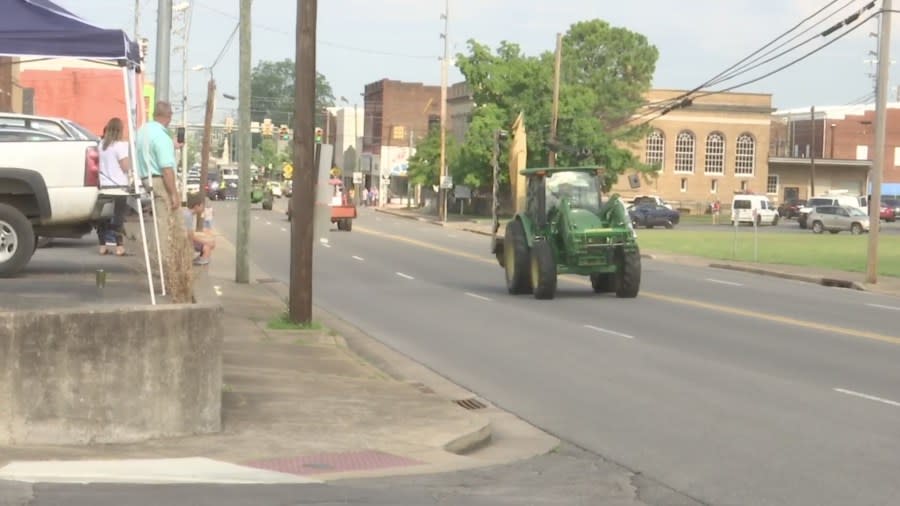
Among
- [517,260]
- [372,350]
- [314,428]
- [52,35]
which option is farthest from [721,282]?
[52,35]

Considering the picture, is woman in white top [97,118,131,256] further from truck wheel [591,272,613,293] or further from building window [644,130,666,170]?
building window [644,130,666,170]

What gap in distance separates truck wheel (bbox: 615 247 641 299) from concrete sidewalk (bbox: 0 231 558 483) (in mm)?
9431

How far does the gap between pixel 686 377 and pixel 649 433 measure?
12.2 feet

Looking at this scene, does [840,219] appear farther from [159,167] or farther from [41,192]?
[41,192]

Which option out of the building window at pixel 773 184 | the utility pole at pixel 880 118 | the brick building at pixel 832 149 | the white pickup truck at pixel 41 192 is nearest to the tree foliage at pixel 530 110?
the building window at pixel 773 184

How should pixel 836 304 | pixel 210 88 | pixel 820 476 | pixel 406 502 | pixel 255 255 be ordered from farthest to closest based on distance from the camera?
1. pixel 210 88
2. pixel 255 255
3. pixel 836 304
4. pixel 820 476
5. pixel 406 502

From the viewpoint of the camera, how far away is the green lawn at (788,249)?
42531 mm

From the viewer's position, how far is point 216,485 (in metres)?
8.74

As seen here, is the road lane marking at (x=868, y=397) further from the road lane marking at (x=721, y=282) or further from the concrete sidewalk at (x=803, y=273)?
the road lane marking at (x=721, y=282)

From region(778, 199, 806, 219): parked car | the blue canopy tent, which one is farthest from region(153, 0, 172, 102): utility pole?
region(778, 199, 806, 219): parked car

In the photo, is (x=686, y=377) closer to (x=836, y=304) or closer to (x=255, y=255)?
Result: (x=836, y=304)

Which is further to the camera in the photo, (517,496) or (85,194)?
(85,194)

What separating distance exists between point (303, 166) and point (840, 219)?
196 ft

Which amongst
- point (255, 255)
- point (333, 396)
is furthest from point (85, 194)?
point (255, 255)
